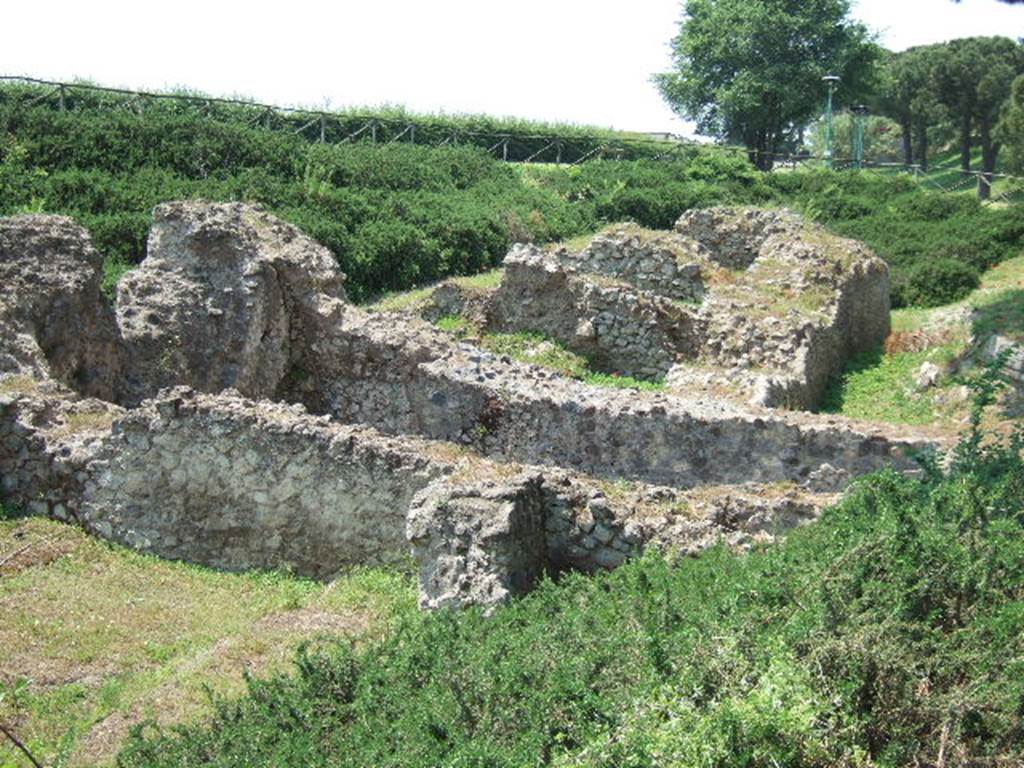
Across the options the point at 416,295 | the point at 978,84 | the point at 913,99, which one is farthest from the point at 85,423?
the point at 913,99

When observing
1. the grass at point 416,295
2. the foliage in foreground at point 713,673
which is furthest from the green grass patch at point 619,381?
the foliage in foreground at point 713,673

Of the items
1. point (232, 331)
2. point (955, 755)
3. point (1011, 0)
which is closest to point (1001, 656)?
point (955, 755)

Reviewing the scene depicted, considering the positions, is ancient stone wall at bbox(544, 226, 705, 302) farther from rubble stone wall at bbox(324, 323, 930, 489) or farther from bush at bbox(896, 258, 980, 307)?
rubble stone wall at bbox(324, 323, 930, 489)

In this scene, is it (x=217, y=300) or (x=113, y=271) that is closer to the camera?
(x=217, y=300)

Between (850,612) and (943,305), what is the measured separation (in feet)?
68.4

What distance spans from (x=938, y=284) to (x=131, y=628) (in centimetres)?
2072

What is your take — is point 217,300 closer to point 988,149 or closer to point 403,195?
point 403,195

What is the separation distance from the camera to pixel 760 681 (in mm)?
5719

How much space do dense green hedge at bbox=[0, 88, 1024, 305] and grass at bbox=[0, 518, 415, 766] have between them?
43.0 ft

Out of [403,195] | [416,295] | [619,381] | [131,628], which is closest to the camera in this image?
[131,628]

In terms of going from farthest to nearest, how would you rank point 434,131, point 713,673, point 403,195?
point 434,131 < point 403,195 < point 713,673

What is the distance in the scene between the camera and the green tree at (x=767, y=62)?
168 feet

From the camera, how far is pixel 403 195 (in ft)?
102

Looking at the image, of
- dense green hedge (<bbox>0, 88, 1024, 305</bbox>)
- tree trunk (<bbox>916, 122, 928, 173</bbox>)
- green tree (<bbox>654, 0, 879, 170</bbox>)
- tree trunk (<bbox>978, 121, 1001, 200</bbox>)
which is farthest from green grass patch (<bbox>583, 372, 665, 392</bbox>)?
tree trunk (<bbox>916, 122, 928, 173</bbox>)
